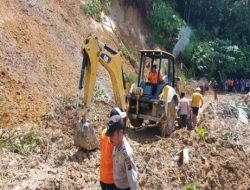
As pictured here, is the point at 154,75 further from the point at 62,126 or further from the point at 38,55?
the point at 38,55

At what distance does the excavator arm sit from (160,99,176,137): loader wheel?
1.75 meters

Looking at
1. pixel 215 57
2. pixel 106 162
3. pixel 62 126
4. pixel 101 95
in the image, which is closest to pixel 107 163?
pixel 106 162

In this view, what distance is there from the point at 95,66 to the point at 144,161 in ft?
7.72

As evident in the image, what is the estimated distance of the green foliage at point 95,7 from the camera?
70.6ft

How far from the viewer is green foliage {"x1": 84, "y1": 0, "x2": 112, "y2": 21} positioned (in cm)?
2151

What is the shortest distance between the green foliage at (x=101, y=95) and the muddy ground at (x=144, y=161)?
0.79 metres

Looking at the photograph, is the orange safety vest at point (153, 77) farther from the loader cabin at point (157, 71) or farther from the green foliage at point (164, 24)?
the green foliage at point (164, 24)

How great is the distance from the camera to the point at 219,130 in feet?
43.2

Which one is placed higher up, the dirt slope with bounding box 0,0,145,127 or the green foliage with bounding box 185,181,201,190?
the dirt slope with bounding box 0,0,145,127

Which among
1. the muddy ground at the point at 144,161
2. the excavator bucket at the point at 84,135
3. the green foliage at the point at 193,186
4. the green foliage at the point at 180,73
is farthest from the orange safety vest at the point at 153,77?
the green foliage at the point at 180,73

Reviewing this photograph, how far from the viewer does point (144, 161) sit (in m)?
9.74

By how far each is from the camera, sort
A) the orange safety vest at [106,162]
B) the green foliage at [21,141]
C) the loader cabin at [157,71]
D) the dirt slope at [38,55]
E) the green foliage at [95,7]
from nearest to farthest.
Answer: the orange safety vest at [106,162]
the green foliage at [21,141]
the dirt slope at [38,55]
the loader cabin at [157,71]
the green foliage at [95,7]

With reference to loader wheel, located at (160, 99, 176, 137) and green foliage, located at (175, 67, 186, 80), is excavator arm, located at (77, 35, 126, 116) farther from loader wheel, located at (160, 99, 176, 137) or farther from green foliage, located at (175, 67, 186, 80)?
green foliage, located at (175, 67, 186, 80)

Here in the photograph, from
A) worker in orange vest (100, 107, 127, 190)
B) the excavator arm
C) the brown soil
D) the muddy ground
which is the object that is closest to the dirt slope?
the brown soil
